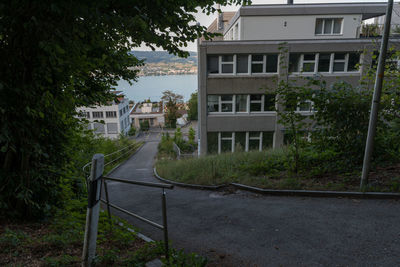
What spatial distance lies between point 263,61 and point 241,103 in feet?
12.4

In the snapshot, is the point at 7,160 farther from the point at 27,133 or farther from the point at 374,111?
the point at 374,111

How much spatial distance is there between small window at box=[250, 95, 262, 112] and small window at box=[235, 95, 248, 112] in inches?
19.6

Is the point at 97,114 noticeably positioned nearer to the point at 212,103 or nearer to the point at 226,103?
the point at 212,103

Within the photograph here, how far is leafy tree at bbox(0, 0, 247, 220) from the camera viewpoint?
2.70 m

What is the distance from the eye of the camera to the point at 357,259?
3.19 m

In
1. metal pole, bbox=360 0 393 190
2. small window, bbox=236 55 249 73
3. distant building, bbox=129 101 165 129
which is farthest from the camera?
distant building, bbox=129 101 165 129

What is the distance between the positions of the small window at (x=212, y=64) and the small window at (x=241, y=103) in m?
2.91

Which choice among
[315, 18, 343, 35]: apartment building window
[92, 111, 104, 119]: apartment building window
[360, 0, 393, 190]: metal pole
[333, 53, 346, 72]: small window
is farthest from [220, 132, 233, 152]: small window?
[92, 111, 104, 119]: apartment building window

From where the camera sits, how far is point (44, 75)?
301 centimetres

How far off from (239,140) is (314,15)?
1266 centimetres

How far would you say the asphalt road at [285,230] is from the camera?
3301mm

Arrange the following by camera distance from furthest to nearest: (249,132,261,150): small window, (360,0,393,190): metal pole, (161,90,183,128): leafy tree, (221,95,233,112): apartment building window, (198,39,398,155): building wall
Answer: (161,90,183,128): leafy tree
(249,132,261,150): small window
(221,95,233,112): apartment building window
(198,39,398,155): building wall
(360,0,393,190): metal pole

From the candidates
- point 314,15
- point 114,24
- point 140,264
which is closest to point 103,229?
point 140,264

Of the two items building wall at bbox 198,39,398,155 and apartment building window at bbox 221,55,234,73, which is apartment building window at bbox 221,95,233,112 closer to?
building wall at bbox 198,39,398,155
